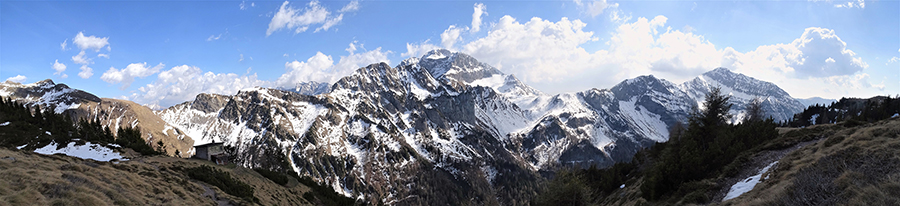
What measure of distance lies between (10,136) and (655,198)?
3225 inches

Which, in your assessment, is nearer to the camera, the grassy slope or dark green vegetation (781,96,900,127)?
the grassy slope

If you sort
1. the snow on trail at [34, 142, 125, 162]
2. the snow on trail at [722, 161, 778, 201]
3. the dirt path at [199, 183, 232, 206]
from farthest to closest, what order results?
1. the snow on trail at [34, 142, 125, 162]
2. the dirt path at [199, 183, 232, 206]
3. the snow on trail at [722, 161, 778, 201]

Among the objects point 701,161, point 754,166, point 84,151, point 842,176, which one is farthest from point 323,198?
point 842,176

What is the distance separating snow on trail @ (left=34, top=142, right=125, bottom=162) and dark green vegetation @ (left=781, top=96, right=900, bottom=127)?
9831 centimetres

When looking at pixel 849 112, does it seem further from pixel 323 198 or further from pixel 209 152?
pixel 209 152

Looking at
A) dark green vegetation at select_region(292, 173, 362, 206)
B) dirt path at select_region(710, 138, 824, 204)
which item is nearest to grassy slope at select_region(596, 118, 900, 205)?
dirt path at select_region(710, 138, 824, 204)

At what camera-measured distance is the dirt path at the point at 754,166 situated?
28750 mm

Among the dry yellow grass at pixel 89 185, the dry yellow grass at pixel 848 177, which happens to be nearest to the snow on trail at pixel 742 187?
the dry yellow grass at pixel 848 177

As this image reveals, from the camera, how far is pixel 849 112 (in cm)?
11019

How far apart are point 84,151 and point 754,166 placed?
78574 millimetres

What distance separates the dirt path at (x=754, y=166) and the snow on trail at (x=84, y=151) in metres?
66.5

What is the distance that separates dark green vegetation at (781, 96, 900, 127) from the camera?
60175mm

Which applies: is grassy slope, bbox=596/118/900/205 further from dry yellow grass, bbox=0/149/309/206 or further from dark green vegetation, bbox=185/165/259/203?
→ dark green vegetation, bbox=185/165/259/203

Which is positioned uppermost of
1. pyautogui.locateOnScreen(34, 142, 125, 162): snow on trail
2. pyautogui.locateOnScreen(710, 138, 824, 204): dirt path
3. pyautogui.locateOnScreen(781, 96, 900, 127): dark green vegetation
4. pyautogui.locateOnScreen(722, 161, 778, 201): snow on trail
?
pyautogui.locateOnScreen(781, 96, 900, 127): dark green vegetation
